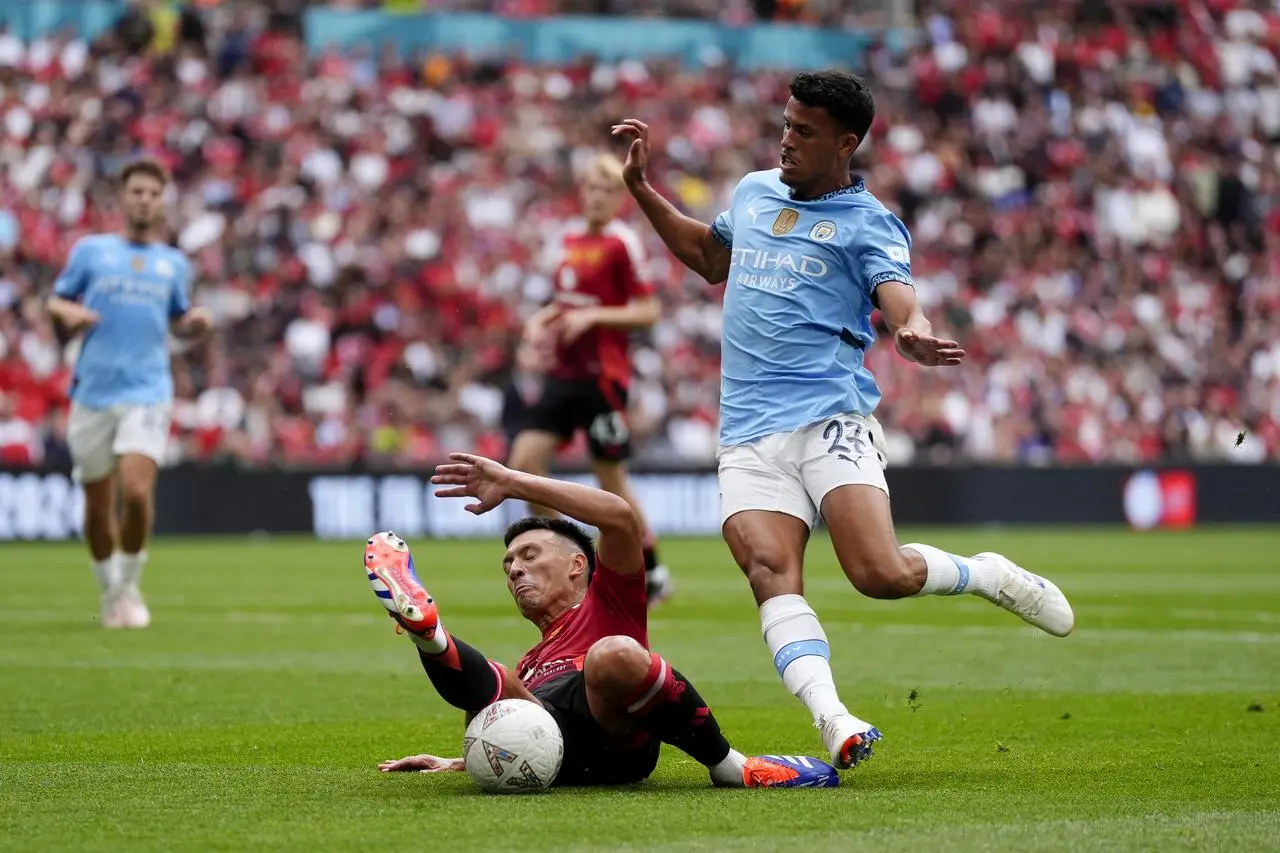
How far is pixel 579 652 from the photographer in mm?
6367

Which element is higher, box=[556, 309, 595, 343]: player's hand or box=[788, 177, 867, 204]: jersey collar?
box=[788, 177, 867, 204]: jersey collar

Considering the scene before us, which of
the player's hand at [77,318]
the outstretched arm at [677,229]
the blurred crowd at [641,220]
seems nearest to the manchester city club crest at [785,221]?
the outstretched arm at [677,229]

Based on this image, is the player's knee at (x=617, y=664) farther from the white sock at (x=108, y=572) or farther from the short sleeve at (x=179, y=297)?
the short sleeve at (x=179, y=297)

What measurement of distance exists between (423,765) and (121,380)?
21.6 ft

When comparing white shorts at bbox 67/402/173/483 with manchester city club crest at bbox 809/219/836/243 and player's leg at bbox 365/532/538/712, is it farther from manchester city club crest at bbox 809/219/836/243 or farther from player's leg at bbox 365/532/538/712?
player's leg at bbox 365/532/538/712

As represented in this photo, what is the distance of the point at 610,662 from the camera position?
580cm

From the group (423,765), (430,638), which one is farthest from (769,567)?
(430,638)

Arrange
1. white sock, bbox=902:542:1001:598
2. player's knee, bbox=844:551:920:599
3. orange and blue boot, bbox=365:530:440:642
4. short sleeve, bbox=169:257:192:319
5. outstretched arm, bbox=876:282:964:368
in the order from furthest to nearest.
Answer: short sleeve, bbox=169:257:192:319
white sock, bbox=902:542:1001:598
player's knee, bbox=844:551:920:599
outstretched arm, bbox=876:282:964:368
orange and blue boot, bbox=365:530:440:642

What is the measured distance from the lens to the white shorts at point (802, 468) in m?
6.73

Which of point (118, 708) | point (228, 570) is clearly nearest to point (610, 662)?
point (118, 708)

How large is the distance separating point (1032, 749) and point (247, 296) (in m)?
19.0

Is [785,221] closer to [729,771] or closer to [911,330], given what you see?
[911,330]

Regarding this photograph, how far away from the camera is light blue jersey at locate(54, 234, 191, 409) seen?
40.7 ft

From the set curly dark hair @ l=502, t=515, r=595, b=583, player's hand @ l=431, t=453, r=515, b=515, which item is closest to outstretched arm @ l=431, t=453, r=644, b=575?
player's hand @ l=431, t=453, r=515, b=515
